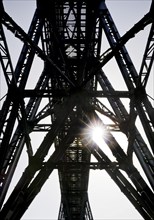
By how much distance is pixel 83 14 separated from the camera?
956 centimetres

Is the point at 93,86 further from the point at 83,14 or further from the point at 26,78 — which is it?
the point at 26,78

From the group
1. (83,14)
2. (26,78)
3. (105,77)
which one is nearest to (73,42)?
(83,14)

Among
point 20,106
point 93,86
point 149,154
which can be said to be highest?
point 93,86

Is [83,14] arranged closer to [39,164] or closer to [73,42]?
[73,42]

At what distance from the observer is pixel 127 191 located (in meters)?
7.25

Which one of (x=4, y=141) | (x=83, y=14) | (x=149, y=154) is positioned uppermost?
(x=83, y=14)

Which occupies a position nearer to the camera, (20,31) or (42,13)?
(20,31)

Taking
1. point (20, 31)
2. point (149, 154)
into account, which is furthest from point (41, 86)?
point (149, 154)

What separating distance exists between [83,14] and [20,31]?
382 cm

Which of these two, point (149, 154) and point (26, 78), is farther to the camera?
point (26, 78)

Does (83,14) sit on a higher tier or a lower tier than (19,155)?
higher

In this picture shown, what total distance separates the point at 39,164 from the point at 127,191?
2465mm

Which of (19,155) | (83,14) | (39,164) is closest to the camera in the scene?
(39,164)

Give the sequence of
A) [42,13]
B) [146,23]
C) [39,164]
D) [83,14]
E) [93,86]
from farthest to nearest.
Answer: [93,86] → [83,14] → [42,13] → [39,164] → [146,23]
